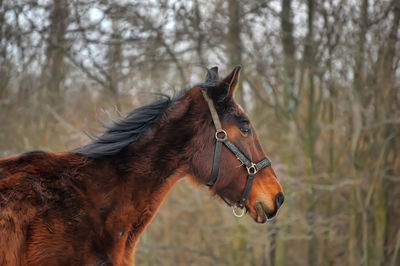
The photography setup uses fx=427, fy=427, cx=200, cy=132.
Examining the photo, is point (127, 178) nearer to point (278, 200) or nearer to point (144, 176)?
point (144, 176)

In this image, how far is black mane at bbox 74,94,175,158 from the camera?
324cm

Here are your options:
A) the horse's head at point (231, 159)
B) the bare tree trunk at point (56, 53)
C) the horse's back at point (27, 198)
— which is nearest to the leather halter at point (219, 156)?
the horse's head at point (231, 159)

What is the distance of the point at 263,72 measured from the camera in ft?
33.2

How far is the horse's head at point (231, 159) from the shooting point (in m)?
3.44

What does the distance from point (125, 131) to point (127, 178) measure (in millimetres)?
392

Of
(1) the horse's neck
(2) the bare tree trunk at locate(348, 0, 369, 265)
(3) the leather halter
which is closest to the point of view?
(1) the horse's neck

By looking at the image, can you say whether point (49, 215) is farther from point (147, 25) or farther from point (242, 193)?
point (147, 25)

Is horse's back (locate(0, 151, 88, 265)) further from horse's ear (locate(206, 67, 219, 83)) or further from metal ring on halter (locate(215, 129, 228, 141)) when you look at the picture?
horse's ear (locate(206, 67, 219, 83))

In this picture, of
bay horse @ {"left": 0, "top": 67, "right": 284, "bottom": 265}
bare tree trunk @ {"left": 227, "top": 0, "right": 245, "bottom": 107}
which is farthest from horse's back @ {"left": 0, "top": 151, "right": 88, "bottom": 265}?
bare tree trunk @ {"left": 227, "top": 0, "right": 245, "bottom": 107}

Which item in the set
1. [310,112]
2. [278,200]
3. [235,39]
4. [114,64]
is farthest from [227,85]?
[310,112]

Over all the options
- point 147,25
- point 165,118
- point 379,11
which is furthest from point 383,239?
point 165,118

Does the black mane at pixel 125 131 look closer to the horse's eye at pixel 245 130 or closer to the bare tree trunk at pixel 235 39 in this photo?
the horse's eye at pixel 245 130

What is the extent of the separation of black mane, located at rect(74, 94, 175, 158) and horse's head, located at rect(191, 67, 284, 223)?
36cm

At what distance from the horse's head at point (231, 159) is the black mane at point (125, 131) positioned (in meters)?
0.36
